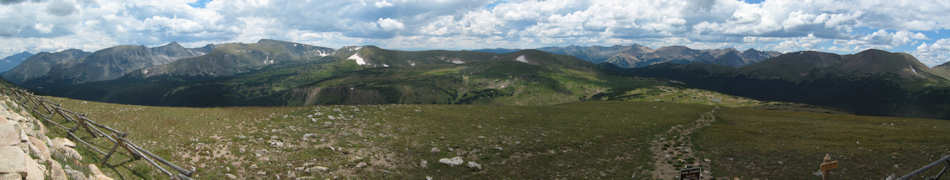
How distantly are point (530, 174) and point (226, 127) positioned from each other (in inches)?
1044

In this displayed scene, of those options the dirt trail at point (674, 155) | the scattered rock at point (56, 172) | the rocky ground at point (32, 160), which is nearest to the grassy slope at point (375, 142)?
the dirt trail at point (674, 155)

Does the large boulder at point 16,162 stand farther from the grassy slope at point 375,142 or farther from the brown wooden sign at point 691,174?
the brown wooden sign at point 691,174

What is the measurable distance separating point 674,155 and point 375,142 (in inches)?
1047

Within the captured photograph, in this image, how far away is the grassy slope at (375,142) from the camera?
24.6 m

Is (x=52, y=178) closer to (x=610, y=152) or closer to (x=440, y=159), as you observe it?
(x=440, y=159)

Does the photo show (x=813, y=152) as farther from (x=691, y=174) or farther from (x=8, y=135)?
(x=8, y=135)

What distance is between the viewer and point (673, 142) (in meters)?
39.4

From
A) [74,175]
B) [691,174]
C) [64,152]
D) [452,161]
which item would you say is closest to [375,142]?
[452,161]

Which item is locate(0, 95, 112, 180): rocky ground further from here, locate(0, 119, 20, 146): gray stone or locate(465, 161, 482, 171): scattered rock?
locate(465, 161, 482, 171): scattered rock

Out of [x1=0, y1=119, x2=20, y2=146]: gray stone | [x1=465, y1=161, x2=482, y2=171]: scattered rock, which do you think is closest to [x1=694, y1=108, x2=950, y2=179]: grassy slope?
[x1=465, y1=161, x2=482, y2=171]: scattered rock

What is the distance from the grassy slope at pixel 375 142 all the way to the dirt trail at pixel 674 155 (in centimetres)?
119

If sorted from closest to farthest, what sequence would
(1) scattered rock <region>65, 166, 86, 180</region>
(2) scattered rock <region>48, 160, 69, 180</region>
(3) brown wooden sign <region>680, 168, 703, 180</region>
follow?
(2) scattered rock <region>48, 160, 69, 180</region>, (1) scattered rock <region>65, 166, 86, 180</region>, (3) brown wooden sign <region>680, 168, 703, 180</region>

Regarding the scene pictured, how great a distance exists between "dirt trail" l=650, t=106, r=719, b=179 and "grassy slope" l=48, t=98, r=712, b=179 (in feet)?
3.90

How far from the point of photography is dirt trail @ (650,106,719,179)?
26809mm
